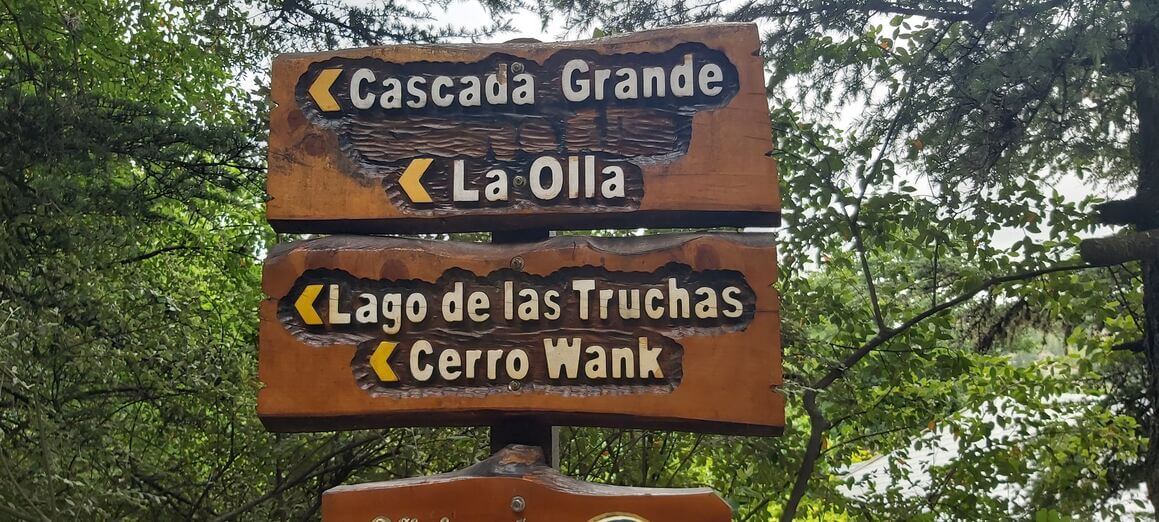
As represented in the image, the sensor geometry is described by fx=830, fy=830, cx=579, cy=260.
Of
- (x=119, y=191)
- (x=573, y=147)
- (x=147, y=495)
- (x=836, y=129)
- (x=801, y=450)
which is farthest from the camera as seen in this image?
(x=801, y=450)

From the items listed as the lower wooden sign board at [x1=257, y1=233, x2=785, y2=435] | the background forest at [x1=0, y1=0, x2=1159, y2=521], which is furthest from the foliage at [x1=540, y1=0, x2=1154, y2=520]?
the lower wooden sign board at [x1=257, y1=233, x2=785, y2=435]

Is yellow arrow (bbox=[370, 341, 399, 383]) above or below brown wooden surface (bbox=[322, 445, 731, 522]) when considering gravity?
above

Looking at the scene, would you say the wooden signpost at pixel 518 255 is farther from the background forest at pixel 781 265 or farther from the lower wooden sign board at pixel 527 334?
the background forest at pixel 781 265

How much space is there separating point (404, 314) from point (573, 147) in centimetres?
73

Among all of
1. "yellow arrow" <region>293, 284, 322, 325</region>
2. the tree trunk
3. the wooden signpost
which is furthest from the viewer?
the tree trunk

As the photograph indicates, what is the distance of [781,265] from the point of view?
4.51 m

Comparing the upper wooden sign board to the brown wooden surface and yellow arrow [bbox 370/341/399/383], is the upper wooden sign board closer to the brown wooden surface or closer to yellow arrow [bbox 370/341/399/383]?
yellow arrow [bbox 370/341/399/383]

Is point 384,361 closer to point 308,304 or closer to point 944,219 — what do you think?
point 308,304

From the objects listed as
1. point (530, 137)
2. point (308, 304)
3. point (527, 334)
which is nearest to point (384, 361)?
point (308, 304)

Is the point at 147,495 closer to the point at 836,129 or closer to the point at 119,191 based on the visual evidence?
the point at 119,191

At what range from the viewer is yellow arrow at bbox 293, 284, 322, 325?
250 cm

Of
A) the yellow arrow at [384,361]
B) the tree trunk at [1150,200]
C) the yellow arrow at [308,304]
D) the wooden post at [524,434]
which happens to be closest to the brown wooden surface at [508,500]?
the wooden post at [524,434]

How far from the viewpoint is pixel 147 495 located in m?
3.88

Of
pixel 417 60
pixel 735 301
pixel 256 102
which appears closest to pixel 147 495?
pixel 256 102
